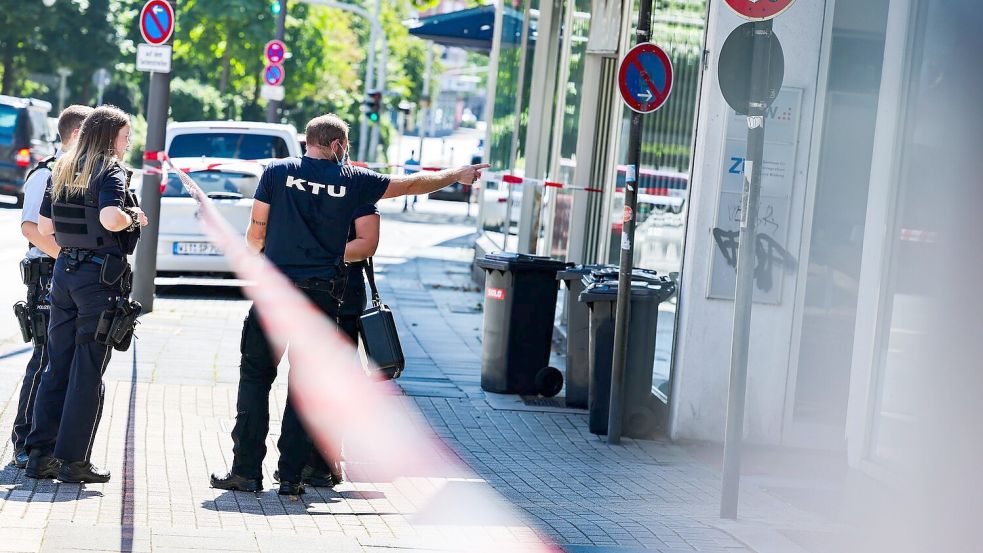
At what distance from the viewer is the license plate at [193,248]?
628 inches

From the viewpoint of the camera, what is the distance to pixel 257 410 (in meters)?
7.21

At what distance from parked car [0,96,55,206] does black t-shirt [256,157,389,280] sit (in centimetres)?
1984

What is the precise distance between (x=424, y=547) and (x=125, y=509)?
1.41m

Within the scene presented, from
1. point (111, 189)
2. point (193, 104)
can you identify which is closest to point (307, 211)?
point (111, 189)

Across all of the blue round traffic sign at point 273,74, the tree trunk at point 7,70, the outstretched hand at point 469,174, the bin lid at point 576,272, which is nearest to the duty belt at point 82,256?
the outstretched hand at point 469,174

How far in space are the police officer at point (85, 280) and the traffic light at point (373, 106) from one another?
1231 inches

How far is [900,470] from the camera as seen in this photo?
8.12m

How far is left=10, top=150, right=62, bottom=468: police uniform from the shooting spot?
7.38 meters

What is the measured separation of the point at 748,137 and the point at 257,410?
9.09 ft

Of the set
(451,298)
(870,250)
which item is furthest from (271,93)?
(870,250)

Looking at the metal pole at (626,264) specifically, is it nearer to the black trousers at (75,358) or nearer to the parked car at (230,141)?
the black trousers at (75,358)

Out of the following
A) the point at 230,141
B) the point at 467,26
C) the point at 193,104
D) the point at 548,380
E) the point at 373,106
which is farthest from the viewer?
the point at 193,104

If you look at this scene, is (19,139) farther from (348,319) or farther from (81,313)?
(81,313)

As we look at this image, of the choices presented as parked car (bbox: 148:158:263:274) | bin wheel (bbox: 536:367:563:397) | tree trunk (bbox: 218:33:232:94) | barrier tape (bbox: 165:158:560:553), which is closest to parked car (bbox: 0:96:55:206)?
parked car (bbox: 148:158:263:274)
